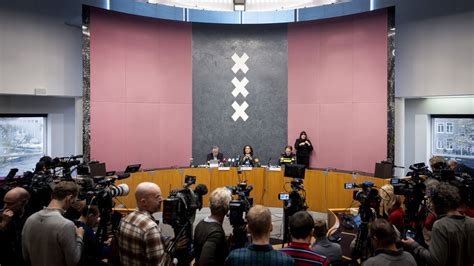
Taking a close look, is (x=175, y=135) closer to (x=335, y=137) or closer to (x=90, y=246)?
(x=335, y=137)

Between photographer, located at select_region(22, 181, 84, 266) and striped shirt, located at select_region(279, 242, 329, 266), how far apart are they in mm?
1448

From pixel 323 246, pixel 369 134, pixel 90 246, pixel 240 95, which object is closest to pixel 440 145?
pixel 369 134

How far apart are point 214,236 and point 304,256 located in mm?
626

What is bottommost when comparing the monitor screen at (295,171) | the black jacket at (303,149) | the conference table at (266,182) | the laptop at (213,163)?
the conference table at (266,182)

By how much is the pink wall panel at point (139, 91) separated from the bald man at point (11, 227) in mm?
5331

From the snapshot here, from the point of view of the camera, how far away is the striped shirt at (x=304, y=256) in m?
2.39

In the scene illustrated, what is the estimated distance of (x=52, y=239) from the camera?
9.10ft

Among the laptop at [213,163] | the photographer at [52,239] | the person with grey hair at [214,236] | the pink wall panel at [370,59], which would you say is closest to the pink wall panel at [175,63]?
the laptop at [213,163]

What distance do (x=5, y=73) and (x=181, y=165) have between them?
429cm

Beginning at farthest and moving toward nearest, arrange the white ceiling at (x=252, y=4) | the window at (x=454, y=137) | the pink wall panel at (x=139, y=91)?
the white ceiling at (x=252, y=4) < the pink wall panel at (x=139, y=91) < the window at (x=454, y=137)

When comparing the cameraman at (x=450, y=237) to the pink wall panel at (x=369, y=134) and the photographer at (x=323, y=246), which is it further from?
the pink wall panel at (x=369, y=134)

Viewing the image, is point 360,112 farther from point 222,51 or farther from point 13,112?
point 13,112

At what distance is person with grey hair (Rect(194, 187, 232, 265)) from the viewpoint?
2.64 meters

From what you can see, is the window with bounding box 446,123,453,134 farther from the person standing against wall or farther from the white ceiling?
the white ceiling
